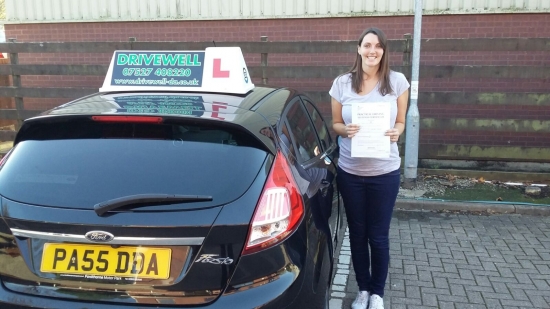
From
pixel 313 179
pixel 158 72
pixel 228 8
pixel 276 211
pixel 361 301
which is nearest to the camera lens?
pixel 276 211

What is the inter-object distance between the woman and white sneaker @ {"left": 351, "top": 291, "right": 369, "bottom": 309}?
2.3 inches

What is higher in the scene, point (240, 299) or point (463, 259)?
point (240, 299)

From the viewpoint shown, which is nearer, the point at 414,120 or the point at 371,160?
the point at 371,160

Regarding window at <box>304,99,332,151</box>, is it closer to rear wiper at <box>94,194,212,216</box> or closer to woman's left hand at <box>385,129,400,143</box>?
woman's left hand at <box>385,129,400,143</box>

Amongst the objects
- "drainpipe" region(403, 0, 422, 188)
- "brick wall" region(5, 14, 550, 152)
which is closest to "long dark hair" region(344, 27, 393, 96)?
"drainpipe" region(403, 0, 422, 188)

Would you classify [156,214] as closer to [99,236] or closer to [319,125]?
[99,236]

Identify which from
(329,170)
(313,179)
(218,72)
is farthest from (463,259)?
(218,72)

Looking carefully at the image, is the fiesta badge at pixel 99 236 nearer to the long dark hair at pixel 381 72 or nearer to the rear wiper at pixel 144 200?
the rear wiper at pixel 144 200

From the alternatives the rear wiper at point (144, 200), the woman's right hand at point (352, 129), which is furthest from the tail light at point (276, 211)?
the woman's right hand at point (352, 129)

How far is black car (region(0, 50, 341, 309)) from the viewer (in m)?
1.90

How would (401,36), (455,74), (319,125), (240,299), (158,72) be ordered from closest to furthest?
(240,299)
(158,72)
(319,125)
(455,74)
(401,36)

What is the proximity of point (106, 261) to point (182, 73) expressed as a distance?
1515 mm

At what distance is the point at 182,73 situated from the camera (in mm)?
3074

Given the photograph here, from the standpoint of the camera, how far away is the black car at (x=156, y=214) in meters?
1.90
